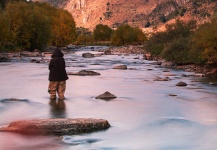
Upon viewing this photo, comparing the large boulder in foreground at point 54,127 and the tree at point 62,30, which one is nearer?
the large boulder in foreground at point 54,127

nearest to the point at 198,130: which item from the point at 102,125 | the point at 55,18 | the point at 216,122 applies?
the point at 216,122

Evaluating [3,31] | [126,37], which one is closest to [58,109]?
[3,31]

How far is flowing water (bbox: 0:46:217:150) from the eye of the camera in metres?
13.3

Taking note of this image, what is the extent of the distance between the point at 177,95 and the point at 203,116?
6385 mm

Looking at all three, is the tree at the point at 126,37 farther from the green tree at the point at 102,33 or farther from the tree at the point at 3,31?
the tree at the point at 3,31

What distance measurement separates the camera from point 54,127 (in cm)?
1433

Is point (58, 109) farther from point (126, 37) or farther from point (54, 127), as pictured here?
point (126, 37)

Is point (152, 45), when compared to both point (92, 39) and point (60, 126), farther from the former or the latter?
point (92, 39)

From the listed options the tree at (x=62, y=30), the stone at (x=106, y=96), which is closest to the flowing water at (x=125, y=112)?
the stone at (x=106, y=96)

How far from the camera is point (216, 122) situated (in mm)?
16719

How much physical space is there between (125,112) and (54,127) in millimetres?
5000

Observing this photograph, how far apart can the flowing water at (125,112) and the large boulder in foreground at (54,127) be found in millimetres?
411

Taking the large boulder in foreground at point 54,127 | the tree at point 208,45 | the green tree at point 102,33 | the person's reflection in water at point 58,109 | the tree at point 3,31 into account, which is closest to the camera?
the large boulder in foreground at point 54,127

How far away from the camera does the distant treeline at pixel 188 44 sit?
3845 cm
